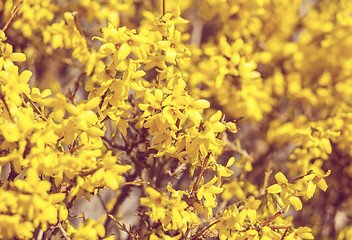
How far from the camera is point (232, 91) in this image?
9.71ft

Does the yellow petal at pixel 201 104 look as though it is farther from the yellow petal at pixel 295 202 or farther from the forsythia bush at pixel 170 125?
the yellow petal at pixel 295 202

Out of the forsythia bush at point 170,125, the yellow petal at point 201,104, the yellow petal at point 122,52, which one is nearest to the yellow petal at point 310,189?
the forsythia bush at point 170,125

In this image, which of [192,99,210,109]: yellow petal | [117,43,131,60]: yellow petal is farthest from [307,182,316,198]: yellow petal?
[117,43,131,60]: yellow petal

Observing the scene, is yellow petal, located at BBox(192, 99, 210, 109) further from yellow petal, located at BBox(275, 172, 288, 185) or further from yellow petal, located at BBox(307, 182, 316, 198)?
yellow petal, located at BBox(307, 182, 316, 198)

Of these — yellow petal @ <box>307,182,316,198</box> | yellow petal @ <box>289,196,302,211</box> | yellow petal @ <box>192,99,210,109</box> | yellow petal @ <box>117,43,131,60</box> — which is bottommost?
yellow petal @ <box>289,196,302,211</box>

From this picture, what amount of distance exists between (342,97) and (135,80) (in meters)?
2.62

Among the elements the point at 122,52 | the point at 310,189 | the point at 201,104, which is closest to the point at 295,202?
the point at 310,189

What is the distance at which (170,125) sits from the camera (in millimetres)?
1481

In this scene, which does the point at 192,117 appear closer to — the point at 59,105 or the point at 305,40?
the point at 59,105

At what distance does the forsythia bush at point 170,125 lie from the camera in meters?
1.36

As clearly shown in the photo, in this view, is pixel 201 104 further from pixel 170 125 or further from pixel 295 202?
pixel 295 202

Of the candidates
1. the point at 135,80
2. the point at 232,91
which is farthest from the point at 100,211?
the point at 135,80

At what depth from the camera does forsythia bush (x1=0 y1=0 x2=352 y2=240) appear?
136 cm

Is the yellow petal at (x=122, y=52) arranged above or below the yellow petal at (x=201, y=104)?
above
